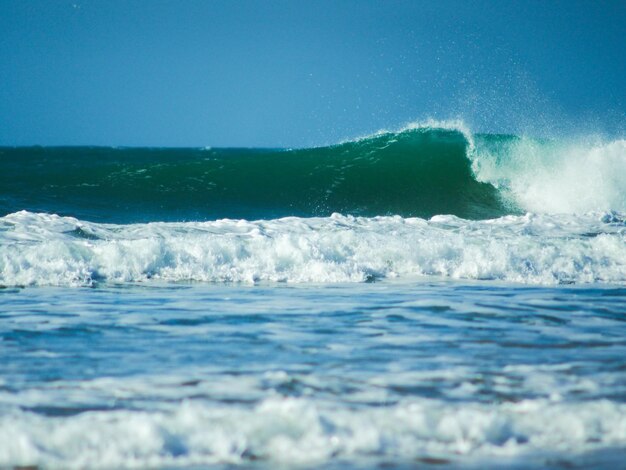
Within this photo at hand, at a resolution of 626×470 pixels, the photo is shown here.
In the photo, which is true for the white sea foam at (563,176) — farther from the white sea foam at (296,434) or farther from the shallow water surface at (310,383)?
the white sea foam at (296,434)

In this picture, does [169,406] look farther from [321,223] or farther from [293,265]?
[321,223]

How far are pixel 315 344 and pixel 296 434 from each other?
154cm

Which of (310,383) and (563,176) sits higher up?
(563,176)

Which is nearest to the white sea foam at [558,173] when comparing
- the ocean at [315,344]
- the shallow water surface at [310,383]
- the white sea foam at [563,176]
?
the white sea foam at [563,176]

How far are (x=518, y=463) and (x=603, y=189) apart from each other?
15189 mm

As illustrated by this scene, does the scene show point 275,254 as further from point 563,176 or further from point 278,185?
point 563,176

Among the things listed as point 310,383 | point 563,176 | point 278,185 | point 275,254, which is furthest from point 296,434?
point 563,176

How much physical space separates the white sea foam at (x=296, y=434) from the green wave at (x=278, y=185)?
1138cm

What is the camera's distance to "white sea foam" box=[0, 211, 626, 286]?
23.7 feet

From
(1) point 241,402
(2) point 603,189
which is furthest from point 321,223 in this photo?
(2) point 603,189

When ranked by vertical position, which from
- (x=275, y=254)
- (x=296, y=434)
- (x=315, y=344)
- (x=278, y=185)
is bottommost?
(x=296, y=434)

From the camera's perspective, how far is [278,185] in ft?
55.7

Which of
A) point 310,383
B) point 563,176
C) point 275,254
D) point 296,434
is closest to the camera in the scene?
point 296,434

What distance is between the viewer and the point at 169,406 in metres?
2.77
